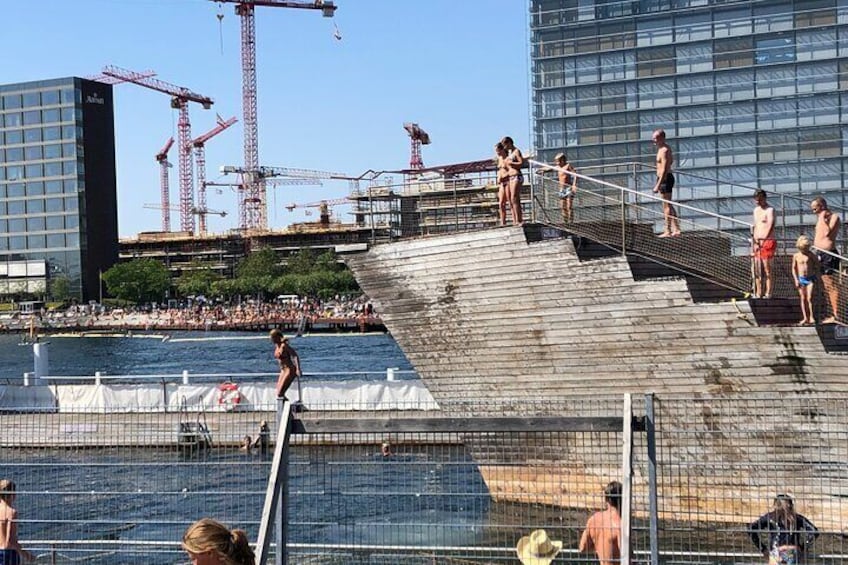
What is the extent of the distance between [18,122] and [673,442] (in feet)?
530

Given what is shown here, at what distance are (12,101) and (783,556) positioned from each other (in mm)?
168684

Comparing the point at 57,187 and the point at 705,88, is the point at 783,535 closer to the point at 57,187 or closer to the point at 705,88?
the point at 705,88

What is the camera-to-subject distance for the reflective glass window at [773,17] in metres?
76.8

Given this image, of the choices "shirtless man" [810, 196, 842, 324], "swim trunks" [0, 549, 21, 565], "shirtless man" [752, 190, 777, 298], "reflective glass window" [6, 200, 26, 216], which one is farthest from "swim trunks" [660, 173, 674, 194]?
"reflective glass window" [6, 200, 26, 216]

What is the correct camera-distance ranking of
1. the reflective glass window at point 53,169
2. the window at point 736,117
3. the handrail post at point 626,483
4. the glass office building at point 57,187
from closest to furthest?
the handrail post at point 626,483, the window at point 736,117, the glass office building at point 57,187, the reflective glass window at point 53,169

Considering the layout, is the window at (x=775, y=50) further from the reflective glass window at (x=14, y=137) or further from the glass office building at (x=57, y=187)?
the reflective glass window at (x=14, y=137)

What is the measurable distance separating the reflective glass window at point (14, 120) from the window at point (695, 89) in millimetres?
112686

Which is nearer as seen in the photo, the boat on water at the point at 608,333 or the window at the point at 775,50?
the boat on water at the point at 608,333

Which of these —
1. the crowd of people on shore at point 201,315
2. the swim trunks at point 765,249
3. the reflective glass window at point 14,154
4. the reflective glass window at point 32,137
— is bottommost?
the crowd of people on shore at point 201,315

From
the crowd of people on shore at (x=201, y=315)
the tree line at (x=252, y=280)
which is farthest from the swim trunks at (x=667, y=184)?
the tree line at (x=252, y=280)

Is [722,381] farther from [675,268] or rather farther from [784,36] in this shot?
[784,36]

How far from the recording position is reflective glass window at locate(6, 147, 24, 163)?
166 m

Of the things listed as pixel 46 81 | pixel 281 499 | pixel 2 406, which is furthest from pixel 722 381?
pixel 46 81

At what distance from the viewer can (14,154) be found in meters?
167
